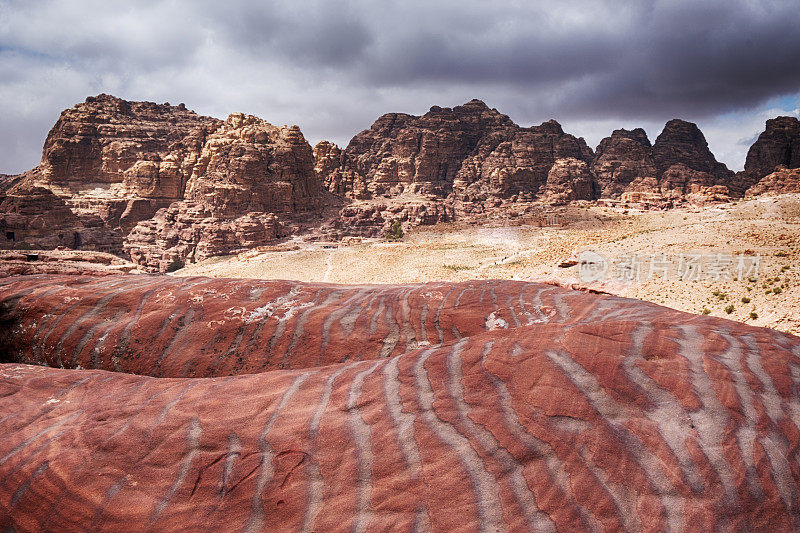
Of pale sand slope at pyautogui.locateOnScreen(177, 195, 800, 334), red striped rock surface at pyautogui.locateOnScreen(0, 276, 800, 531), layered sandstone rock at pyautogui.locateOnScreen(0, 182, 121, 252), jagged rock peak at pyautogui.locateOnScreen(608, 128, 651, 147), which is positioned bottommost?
pale sand slope at pyautogui.locateOnScreen(177, 195, 800, 334)

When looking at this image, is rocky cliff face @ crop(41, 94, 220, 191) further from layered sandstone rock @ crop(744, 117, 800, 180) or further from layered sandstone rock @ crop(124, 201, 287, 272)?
layered sandstone rock @ crop(744, 117, 800, 180)

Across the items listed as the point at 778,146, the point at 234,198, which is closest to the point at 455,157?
the point at 234,198

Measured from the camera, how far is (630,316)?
423cm

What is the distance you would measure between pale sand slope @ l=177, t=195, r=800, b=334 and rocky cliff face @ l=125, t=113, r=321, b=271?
588 cm

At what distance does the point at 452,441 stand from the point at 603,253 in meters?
24.1

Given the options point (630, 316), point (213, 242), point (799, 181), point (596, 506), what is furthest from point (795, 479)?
point (799, 181)

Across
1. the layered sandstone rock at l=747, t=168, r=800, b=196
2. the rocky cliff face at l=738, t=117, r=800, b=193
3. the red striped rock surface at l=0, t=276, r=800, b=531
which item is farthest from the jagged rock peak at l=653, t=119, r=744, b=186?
the red striped rock surface at l=0, t=276, r=800, b=531

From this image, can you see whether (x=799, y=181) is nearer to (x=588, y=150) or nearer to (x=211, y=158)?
(x=588, y=150)

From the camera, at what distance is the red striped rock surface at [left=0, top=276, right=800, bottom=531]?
2100 mm

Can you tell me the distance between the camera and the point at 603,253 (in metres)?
23.4

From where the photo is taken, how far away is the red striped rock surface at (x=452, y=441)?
6.89ft

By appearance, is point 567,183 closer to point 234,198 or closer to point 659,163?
point 659,163

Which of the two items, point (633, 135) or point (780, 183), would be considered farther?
point (633, 135)

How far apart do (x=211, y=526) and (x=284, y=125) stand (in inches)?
2870
